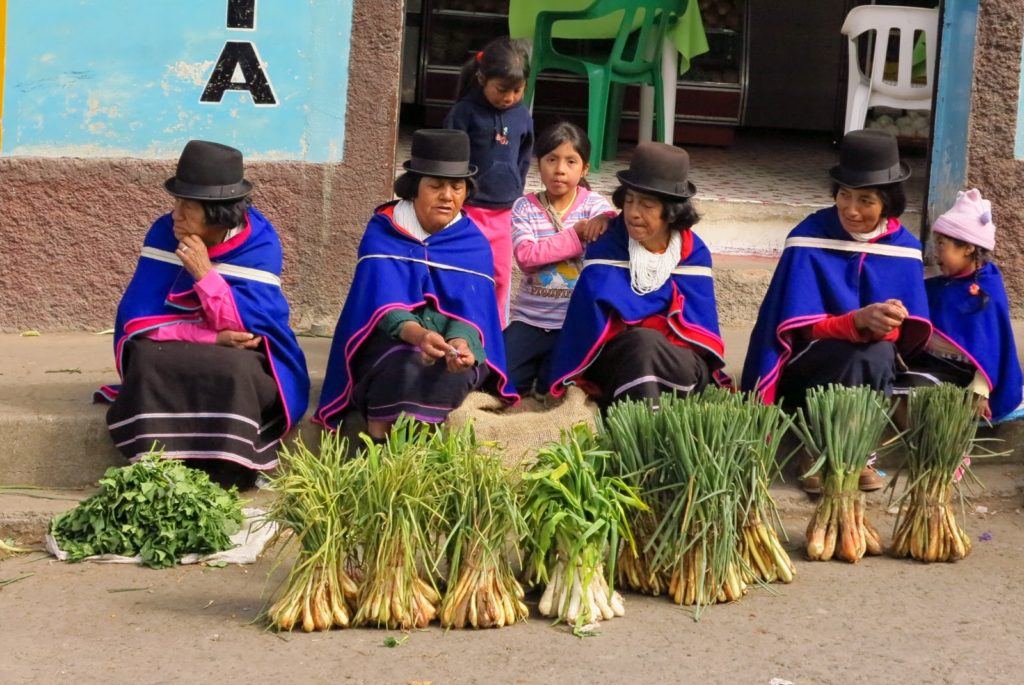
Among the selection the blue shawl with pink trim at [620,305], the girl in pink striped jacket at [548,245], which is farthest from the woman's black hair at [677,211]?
the girl in pink striped jacket at [548,245]

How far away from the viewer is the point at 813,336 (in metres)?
5.38

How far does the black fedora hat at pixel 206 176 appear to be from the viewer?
5043mm

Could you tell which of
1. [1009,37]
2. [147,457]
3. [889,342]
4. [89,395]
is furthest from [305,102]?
[1009,37]

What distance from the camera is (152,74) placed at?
630 centimetres

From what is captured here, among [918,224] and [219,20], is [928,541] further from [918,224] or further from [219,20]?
[219,20]

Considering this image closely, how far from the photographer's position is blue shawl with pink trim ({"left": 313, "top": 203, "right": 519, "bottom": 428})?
525cm

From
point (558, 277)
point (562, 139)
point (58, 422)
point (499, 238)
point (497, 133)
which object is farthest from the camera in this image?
point (499, 238)

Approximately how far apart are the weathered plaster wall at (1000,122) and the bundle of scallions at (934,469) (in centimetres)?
250

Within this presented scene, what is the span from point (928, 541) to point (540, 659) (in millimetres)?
1546

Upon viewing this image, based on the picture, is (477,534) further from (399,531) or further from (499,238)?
(499,238)

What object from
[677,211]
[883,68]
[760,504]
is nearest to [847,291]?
[677,211]

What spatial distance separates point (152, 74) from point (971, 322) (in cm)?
353

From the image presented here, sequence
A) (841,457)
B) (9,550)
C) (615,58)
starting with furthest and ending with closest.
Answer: (615,58) → (9,550) → (841,457)

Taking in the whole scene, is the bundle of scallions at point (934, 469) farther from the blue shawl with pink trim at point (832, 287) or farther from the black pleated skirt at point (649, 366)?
the black pleated skirt at point (649, 366)
